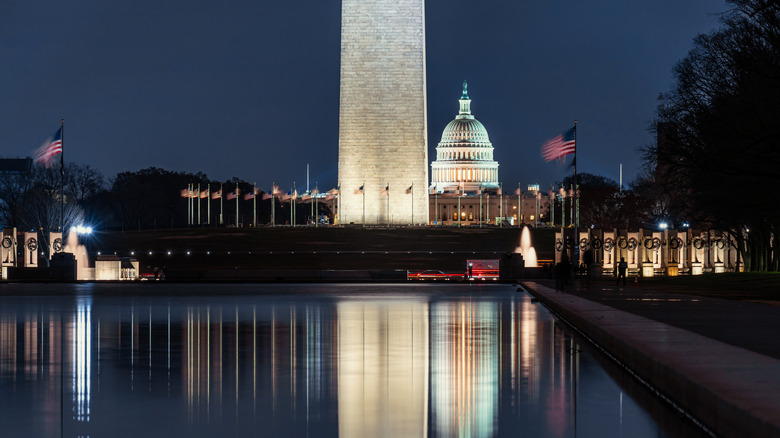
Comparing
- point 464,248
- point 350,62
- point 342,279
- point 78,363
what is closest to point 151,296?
point 342,279

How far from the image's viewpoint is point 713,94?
48.0m

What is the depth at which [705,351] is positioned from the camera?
52.2ft

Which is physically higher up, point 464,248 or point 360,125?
point 360,125

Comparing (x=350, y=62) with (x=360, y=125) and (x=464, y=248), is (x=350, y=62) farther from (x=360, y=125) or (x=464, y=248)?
(x=464, y=248)

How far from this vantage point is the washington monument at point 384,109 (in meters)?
100

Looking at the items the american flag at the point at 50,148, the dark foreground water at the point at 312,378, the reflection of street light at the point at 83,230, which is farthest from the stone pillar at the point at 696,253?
the dark foreground water at the point at 312,378

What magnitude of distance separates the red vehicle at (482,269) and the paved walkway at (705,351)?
987 inches

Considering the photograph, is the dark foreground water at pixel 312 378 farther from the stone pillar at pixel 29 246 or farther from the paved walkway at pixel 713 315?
the stone pillar at pixel 29 246

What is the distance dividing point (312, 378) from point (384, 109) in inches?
3467

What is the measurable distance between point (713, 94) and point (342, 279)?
17803mm

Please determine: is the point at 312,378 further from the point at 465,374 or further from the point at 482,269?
the point at 482,269

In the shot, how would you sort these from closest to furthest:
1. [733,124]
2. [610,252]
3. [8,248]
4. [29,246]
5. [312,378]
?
[312,378] < [733,124] < [8,248] < [29,246] < [610,252]

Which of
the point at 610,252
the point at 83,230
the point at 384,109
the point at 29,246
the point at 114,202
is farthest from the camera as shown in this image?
the point at 114,202

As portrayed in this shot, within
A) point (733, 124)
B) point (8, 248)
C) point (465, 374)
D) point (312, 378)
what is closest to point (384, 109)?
point (8, 248)
